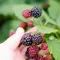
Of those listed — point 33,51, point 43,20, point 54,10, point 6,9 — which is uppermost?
point 6,9

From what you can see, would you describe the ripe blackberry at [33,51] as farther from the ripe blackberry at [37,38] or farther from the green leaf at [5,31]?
the green leaf at [5,31]

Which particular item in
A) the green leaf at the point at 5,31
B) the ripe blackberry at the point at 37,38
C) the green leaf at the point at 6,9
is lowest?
the ripe blackberry at the point at 37,38

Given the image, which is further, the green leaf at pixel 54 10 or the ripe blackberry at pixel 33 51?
the green leaf at pixel 54 10

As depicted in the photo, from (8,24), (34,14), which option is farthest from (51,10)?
(8,24)

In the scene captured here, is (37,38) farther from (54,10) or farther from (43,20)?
(54,10)

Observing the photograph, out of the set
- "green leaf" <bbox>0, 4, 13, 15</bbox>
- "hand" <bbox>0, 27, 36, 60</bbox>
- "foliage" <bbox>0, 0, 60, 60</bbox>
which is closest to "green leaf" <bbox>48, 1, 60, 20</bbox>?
"foliage" <bbox>0, 0, 60, 60</bbox>

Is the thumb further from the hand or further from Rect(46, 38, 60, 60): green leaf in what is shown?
Rect(46, 38, 60, 60): green leaf

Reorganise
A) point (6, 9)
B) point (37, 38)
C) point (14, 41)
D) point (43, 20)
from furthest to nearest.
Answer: point (6, 9) → point (43, 20) → point (14, 41) → point (37, 38)

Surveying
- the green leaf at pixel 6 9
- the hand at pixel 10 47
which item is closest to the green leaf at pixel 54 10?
the hand at pixel 10 47

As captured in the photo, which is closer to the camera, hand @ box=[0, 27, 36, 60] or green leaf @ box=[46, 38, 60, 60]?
green leaf @ box=[46, 38, 60, 60]

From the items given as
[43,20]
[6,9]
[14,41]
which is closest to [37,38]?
[14,41]

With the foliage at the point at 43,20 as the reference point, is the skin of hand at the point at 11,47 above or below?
below

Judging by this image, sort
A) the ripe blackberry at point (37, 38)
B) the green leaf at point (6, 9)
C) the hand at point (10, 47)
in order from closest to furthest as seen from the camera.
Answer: the ripe blackberry at point (37, 38) < the hand at point (10, 47) < the green leaf at point (6, 9)
